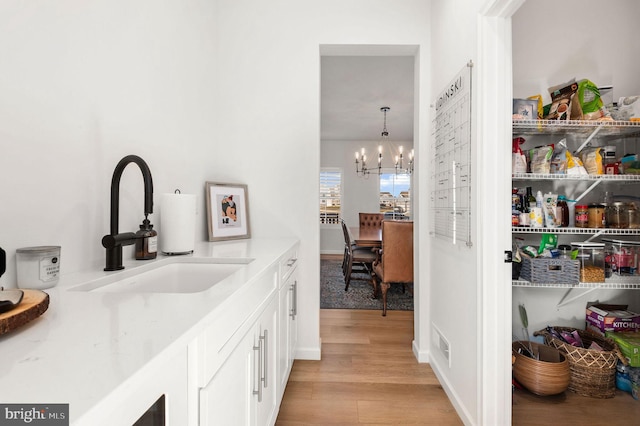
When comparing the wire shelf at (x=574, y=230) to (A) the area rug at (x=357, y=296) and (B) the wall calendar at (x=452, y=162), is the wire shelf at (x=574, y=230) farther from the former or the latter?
(A) the area rug at (x=357, y=296)

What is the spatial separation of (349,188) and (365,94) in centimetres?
319

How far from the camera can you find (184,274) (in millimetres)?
1492

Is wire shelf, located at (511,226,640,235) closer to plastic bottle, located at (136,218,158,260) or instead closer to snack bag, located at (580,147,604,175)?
snack bag, located at (580,147,604,175)

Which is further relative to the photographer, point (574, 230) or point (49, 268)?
point (574, 230)

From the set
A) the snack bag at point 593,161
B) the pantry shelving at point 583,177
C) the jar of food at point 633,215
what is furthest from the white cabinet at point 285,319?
the jar of food at point 633,215

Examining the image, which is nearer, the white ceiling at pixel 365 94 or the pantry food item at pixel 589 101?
the pantry food item at pixel 589 101

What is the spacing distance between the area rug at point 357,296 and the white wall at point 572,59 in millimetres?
1543

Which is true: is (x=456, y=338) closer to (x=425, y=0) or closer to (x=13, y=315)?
(x=13, y=315)

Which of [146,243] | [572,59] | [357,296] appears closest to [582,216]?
[572,59]

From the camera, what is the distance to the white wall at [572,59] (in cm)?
225

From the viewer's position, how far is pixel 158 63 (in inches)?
66.9

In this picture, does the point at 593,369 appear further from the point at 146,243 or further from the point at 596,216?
the point at 146,243

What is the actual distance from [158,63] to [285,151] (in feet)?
3.46

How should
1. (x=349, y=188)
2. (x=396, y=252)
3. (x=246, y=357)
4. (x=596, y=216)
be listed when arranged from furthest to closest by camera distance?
(x=349, y=188)
(x=396, y=252)
(x=596, y=216)
(x=246, y=357)
